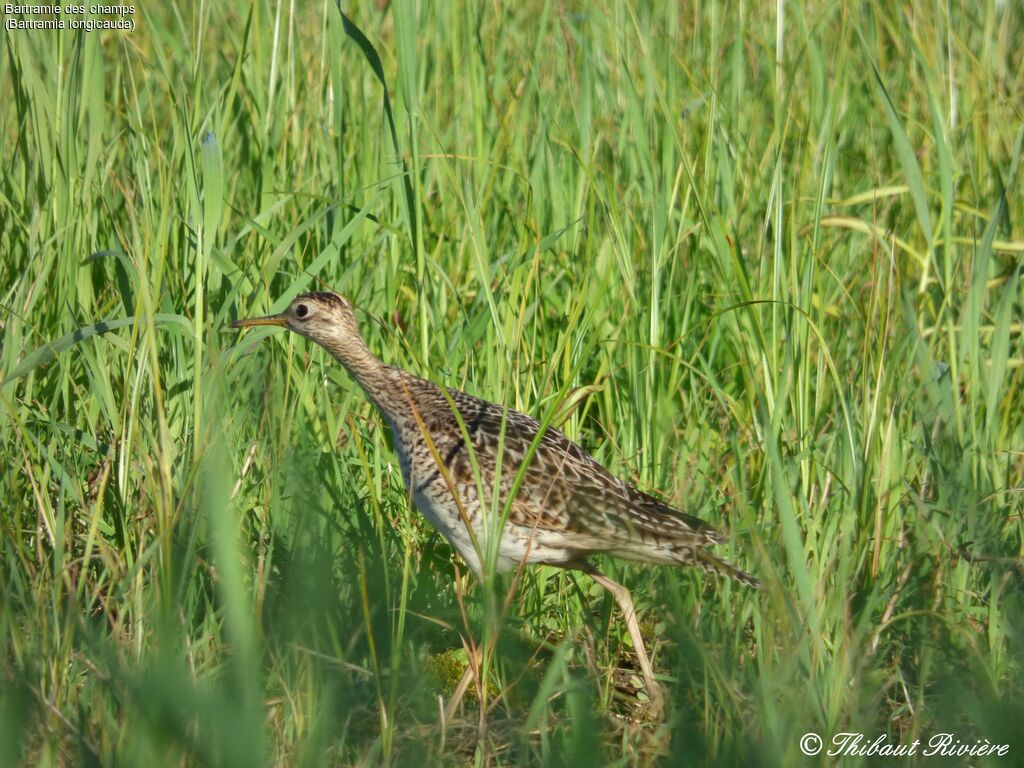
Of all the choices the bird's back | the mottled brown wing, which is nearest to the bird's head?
the bird's back

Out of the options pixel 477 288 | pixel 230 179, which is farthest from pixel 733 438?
pixel 230 179

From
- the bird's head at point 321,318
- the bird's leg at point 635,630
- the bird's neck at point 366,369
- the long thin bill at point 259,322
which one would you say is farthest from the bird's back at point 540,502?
the long thin bill at point 259,322

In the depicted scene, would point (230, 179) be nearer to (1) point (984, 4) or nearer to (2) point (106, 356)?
(2) point (106, 356)

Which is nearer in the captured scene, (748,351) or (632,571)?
(632,571)

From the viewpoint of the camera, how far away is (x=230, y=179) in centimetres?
569

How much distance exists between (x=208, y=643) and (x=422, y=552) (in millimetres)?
1166

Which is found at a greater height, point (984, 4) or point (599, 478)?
point (984, 4)

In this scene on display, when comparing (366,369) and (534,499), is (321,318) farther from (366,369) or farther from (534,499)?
(534,499)

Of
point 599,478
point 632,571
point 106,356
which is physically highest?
point 106,356

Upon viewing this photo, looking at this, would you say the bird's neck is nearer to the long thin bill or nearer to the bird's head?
the bird's head

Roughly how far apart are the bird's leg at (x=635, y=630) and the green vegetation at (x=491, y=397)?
0.08 metres

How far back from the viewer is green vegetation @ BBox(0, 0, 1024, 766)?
312cm

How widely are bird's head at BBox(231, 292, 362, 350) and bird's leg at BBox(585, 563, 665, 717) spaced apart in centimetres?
135

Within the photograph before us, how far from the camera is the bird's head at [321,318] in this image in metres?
4.89
